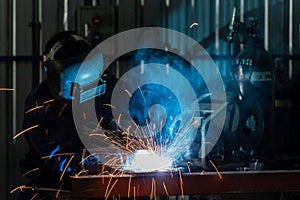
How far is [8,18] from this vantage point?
205 inches

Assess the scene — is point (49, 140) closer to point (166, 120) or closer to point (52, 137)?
point (52, 137)

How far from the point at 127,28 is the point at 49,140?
242 centimetres

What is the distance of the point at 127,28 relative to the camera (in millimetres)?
5340

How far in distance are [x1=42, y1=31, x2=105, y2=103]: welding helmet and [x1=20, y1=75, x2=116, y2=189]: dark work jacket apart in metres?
0.09

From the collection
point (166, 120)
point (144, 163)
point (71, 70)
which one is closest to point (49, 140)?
point (71, 70)

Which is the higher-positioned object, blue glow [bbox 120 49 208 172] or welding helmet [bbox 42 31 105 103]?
welding helmet [bbox 42 31 105 103]

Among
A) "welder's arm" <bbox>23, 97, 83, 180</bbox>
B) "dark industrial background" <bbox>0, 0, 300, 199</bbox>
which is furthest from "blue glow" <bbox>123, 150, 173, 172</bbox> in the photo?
"dark industrial background" <bbox>0, 0, 300, 199</bbox>

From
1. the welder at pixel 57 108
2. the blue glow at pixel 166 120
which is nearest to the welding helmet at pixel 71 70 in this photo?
the welder at pixel 57 108

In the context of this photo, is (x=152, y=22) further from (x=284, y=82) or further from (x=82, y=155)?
(x=82, y=155)

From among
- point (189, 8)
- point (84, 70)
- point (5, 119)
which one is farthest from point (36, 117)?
point (189, 8)

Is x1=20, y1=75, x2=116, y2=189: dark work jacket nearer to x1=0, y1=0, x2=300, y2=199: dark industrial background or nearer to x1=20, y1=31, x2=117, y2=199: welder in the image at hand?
x1=20, y1=31, x2=117, y2=199: welder

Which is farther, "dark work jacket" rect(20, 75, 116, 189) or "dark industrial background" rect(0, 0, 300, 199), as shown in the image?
"dark industrial background" rect(0, 0, 300, 199)

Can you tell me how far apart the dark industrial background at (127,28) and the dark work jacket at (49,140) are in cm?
197

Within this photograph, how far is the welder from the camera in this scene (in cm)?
304
